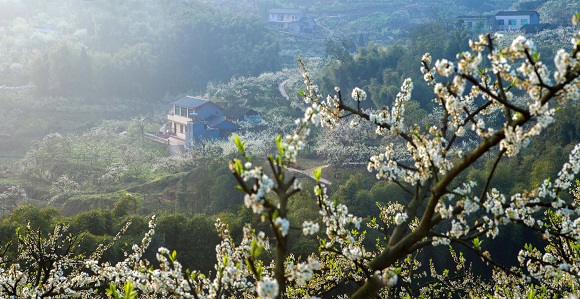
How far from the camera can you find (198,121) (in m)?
24.9

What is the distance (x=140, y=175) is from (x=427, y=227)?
18427mm

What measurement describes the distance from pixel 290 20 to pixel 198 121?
2983 centimetres

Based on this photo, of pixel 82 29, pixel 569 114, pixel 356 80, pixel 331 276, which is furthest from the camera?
pixel 82 29

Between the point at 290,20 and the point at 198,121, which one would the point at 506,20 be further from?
the point at 198,121

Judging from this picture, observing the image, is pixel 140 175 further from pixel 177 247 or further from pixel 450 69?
pixel 450 69

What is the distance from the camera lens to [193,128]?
80.7ft

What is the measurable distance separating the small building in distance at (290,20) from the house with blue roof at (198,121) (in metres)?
26.5

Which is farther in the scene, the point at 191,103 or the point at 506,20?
the point at 506,20

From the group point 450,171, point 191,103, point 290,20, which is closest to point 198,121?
point 191,103

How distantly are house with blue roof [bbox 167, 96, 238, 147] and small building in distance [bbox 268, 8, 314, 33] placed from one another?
2646 cm

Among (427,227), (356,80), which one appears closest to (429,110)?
(356,80)

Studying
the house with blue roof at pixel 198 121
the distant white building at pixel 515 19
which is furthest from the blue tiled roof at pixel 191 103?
the distant white building at pixel 515 19

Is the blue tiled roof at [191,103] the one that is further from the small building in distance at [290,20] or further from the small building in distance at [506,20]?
the small building in distance at [290,20]

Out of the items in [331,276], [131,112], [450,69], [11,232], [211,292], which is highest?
[450,69]
